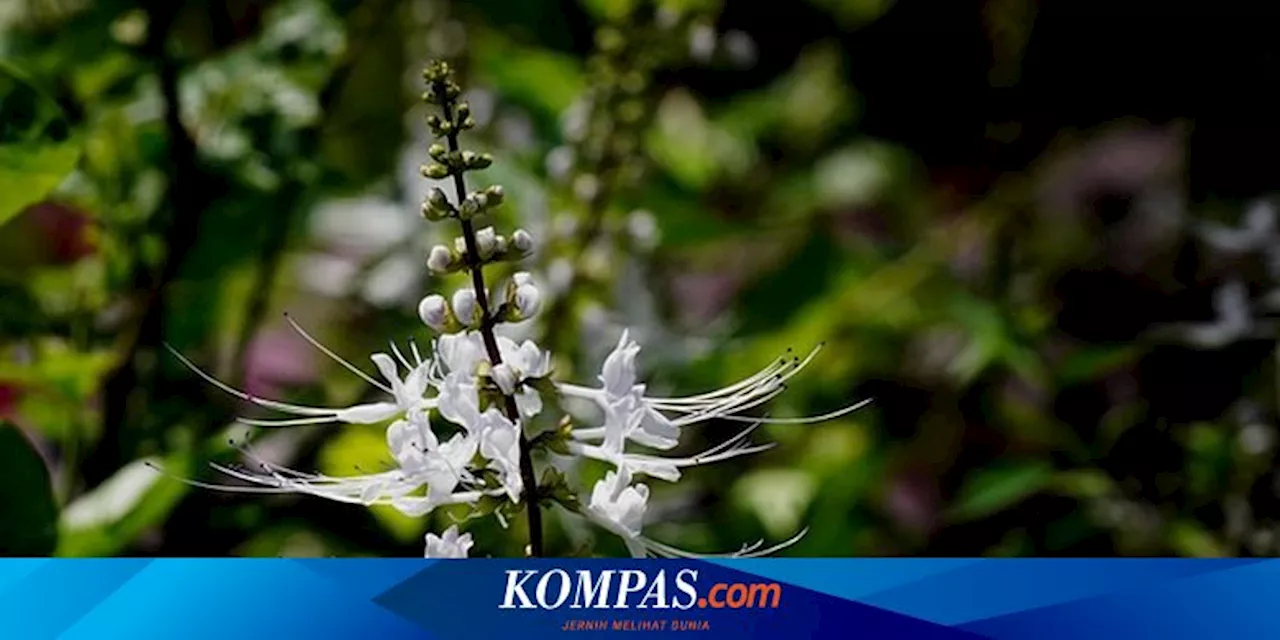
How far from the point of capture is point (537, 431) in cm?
90

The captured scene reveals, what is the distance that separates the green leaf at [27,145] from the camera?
105 cm

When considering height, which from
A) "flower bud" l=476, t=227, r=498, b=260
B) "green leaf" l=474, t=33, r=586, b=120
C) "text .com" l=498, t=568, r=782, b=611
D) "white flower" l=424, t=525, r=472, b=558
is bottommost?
"white flower" l=424, t=525, r=472, b=558

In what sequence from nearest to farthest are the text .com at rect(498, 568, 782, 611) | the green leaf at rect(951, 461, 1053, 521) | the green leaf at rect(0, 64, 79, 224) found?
the text .com at rect(498, 568, 782, 611)
the green leaf at rect(0, 64, 79, 224)
the green leaf at rect(951, 461, 1053, 521)

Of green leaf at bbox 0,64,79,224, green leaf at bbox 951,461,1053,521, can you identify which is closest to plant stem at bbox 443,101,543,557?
green leaf at bbox 0,64,79,224

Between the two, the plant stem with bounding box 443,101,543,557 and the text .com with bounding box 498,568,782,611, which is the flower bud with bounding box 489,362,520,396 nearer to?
the plant stem with bounding box 443,101,543,557

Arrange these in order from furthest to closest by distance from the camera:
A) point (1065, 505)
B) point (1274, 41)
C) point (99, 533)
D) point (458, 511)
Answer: point (1274, 41) → point (1065, 505) → point (99, 533) → point (458, 511)

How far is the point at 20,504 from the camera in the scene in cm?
111

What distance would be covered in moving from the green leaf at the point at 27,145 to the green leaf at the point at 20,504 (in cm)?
15

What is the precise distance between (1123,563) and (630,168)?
510 mm

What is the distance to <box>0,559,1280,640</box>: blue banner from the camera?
921 millimetres

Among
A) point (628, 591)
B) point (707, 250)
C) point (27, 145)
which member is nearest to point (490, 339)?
point (628, 591)

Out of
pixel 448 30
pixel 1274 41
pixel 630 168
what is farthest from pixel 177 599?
pixel 1274 41

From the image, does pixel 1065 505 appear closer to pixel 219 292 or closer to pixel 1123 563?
pixel 1123 563

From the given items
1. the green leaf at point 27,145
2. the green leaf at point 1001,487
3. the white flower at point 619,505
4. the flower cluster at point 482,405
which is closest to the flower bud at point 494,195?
the flower cluster at point 482,405
